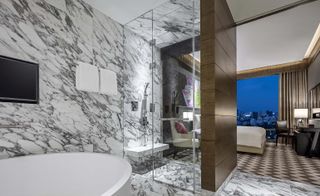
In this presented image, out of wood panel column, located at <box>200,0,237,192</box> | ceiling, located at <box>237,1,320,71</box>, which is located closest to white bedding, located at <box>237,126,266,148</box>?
ceiling, located at <box>237,1,320,71</box>

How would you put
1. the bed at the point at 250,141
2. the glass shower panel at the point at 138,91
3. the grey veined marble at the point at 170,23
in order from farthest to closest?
the bed at the point at 250,141 → the glass shower panel at the point at 138,91 → the grey veined marble at the point at 170,23

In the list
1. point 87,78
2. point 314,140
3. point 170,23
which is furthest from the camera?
point 314,140

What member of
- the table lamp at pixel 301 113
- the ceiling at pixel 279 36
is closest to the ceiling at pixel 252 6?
the ceiling at pixel 279 36

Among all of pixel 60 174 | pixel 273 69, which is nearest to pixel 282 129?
pixel 273 69

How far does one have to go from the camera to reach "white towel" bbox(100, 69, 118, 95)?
102 inches

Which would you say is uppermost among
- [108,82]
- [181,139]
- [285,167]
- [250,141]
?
[108,82]

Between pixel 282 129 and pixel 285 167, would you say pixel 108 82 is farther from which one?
pixel 282 129

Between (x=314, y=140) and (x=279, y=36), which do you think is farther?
(x=314, y=140)

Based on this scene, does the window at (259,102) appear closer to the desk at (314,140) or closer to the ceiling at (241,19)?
the desk at (314,140)

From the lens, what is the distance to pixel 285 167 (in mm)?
3271

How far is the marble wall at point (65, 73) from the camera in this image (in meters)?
1.75

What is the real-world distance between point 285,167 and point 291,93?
384 cm

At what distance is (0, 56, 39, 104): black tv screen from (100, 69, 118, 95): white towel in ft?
2.76

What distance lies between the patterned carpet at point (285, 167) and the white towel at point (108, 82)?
262cm
